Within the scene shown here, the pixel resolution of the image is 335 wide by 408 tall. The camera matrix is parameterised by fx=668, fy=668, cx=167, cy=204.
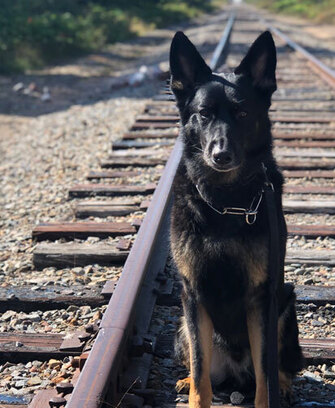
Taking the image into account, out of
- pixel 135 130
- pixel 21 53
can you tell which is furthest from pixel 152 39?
pixel 135 130

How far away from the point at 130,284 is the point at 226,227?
0.73 metres

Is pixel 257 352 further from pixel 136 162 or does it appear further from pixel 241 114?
pixel 136 162

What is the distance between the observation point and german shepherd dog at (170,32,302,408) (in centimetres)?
294

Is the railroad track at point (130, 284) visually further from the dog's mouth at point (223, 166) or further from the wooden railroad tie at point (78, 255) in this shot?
the dog's mouth at point (223, 166)

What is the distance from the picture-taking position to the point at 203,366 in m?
2.95

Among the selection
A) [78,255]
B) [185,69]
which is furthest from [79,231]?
[185,69]

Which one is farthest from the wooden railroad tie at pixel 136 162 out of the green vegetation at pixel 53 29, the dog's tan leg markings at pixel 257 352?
the green vegetation at pixel 53 29

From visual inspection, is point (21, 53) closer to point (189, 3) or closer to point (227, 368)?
point (227, 368)

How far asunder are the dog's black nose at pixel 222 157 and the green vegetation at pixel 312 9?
3539 cm

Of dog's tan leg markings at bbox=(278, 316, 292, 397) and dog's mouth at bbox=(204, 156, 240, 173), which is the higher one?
dog's mouth at bbox=(204, 156, 240, 173)

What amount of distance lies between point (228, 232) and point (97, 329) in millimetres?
827

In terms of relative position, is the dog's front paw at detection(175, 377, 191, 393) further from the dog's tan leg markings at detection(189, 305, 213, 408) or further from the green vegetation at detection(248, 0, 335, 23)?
the green vegetation at detection(248, 0, 335, 23)

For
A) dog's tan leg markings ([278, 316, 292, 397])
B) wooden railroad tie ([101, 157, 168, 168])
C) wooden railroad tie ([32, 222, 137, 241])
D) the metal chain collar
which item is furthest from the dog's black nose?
wooden railroad tie ([101, 157, 168, 168])

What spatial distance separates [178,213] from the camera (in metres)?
3.12
